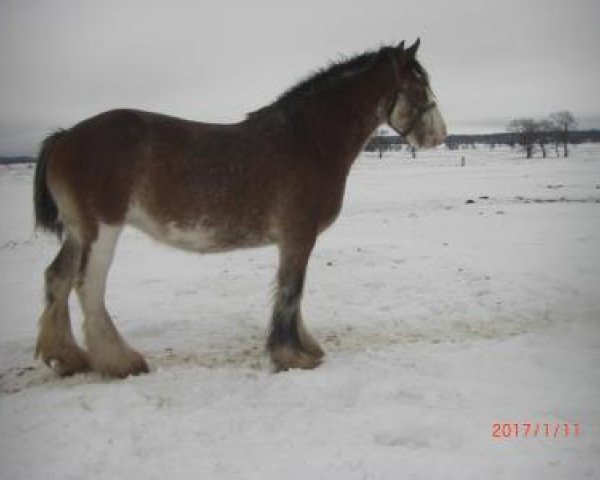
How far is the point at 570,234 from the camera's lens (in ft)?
37.2

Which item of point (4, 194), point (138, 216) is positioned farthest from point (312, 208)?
point (4, 194)

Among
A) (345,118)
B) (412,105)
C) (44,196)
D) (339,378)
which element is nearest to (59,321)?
(44,196)

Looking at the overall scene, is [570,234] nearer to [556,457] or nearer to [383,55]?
[383,55]

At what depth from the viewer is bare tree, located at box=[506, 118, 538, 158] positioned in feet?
253

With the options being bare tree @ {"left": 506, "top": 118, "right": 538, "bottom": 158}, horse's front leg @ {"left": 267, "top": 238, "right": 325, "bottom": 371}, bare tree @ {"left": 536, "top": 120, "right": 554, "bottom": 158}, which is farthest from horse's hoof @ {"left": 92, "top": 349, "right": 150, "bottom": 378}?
bare tree @ {"left": 536, "top": 120, "right": 554, "bottom": 158}

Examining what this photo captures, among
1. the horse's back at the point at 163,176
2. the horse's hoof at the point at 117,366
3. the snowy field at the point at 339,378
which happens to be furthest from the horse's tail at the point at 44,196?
the snowy field at the point at 339,378

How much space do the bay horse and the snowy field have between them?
14.8 inches

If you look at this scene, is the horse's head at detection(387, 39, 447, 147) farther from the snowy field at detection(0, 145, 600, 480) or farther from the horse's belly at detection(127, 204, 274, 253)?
the snowy field at detection(0, 145, 600, 480)

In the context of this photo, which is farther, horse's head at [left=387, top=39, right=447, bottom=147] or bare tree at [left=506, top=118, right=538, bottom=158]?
bare tree at [left=506, top=118, right=538, bottom=158]

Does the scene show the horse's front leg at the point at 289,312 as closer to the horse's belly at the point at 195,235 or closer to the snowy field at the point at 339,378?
the snowy field at the point at 339,378

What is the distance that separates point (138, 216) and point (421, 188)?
2073cm

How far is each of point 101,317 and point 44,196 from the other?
1236mm

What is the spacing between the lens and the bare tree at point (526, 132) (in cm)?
7710

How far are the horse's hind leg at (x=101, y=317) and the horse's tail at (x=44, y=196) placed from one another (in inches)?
24.3
